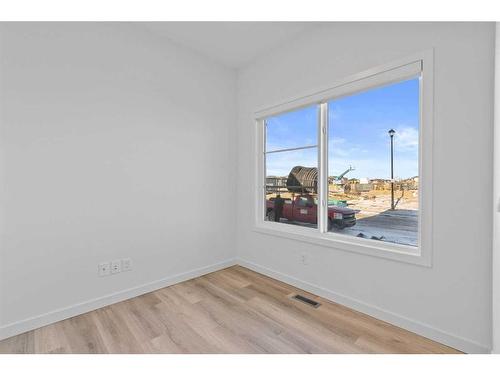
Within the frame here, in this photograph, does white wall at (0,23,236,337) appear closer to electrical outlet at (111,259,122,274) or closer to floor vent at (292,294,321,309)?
electrical outlet at (111,259,122,274)

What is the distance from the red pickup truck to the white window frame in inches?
3.4

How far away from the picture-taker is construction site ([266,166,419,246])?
74.5 inches

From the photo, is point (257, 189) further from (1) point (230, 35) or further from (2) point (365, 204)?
(1) point (230, 35)

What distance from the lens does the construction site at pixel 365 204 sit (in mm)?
1894

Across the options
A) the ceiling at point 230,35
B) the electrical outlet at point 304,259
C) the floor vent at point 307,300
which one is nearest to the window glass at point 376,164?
the electrical outlet at point 304,259

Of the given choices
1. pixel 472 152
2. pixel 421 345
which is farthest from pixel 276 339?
pixel 472 152

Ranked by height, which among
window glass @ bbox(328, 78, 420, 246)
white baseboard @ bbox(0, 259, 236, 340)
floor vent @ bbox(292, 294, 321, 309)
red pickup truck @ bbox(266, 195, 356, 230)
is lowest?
floor vent @ bbox(292, 294, 321, 309)

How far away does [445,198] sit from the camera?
5.20 ft

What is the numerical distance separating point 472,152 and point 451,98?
39cm

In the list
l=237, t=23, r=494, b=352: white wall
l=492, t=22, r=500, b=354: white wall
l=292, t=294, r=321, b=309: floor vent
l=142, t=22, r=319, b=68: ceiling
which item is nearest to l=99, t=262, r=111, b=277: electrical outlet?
l=292, t=294, r=321, b=309: floor vent

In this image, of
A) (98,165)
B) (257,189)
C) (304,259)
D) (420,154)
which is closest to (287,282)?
(304,259)

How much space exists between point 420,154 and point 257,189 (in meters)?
1.76

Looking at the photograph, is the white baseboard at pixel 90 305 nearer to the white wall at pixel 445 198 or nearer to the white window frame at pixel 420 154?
the white window frame at pixel 420 154

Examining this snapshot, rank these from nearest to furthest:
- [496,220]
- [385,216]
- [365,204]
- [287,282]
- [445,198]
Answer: [496,220]
[445,198]
[385,216]
[365,204]
[287,282]
